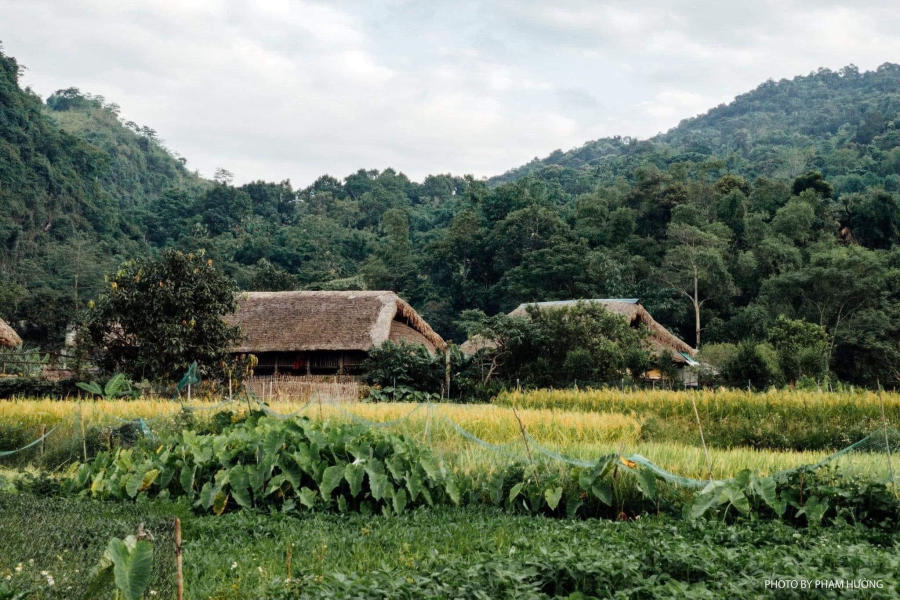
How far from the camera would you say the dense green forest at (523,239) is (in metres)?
29.9

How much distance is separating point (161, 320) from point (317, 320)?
6766 mm

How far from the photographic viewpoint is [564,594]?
3.89 m

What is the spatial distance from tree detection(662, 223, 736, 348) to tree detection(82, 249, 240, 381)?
72.1 ft

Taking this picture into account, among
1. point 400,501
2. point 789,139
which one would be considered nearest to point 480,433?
point 400,501

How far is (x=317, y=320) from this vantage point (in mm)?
21516

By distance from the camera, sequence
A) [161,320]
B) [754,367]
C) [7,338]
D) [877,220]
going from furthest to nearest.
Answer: [877,220], [7,338], [754,367], [161,320]

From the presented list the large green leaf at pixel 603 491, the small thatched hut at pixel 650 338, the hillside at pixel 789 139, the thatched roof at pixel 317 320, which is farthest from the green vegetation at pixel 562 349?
the hillside at pixel 789 139

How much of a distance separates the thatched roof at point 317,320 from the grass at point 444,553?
1431cm

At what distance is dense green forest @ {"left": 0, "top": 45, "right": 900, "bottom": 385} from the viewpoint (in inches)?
1176

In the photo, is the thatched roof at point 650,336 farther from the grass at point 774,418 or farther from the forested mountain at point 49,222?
the forested mountain at point 49,222

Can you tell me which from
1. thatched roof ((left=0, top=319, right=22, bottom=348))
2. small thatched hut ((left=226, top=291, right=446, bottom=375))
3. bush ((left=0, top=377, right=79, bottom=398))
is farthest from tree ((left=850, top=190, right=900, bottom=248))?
thatched roof ((left=0, top=319, right=22, bottom=348))

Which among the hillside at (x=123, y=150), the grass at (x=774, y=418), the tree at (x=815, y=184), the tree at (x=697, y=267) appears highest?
the hillside at (x=123, y=150)

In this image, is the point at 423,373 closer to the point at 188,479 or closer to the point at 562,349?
the point at 562,349

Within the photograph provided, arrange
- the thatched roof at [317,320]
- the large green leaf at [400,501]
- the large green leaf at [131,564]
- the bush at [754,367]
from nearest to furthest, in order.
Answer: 1. the large green leaf at [131,564]
2. the large green leaf at [400,501]
3. the bush at [754,367]
4. the thatched roof at [317,320]
